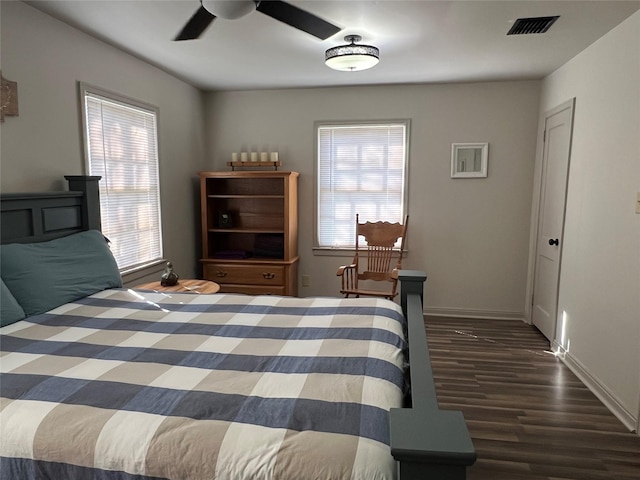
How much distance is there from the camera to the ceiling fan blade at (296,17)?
2.01 metres

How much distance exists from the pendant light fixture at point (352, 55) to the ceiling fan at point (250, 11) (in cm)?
53

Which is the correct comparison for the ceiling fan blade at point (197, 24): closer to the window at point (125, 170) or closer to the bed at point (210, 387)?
the window at point (125, 170)

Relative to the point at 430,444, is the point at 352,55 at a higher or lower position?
higher

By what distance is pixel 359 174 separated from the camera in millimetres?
4555

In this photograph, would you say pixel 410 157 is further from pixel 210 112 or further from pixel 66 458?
pixel 66 458

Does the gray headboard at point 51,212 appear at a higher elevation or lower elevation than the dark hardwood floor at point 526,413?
higher

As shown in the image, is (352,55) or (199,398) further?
(352,55)

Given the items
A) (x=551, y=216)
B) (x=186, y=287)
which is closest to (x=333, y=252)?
(x=186, y=287)

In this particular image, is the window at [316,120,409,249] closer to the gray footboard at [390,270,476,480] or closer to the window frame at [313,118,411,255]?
the window frame at [313,118,411,255]


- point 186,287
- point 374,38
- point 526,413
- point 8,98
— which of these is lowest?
point 526,413

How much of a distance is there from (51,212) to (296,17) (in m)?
1.84

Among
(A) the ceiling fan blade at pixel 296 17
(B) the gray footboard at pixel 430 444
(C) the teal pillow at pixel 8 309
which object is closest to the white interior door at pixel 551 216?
(A) the ceiling fan blade at pixel 296 17

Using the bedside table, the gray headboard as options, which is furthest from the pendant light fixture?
the bedside table

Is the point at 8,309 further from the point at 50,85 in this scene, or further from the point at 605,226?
the point at 605,226
